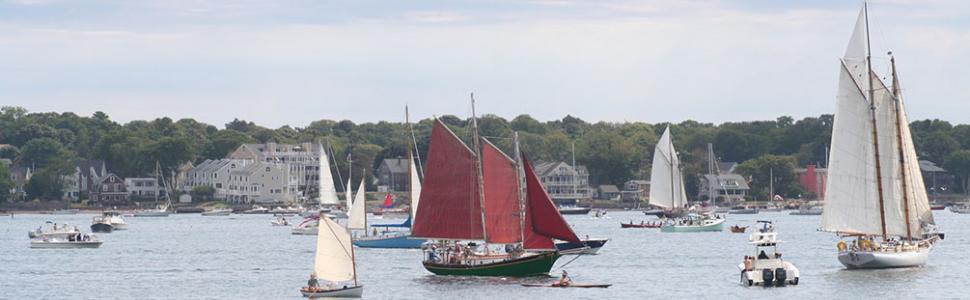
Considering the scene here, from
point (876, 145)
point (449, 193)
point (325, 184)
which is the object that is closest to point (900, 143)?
point (876, 145)

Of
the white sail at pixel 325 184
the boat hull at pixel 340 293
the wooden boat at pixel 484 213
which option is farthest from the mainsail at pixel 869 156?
the white sail at pixel 325 184

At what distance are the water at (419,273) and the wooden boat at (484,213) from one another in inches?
38.4

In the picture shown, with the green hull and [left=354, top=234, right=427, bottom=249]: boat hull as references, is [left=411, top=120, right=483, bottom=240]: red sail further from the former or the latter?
[left=354, top=234, right=427, bottom=249]: boat hull

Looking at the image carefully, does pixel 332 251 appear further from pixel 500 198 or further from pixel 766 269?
pixel 766 269

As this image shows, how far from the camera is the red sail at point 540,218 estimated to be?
7519 centimetres

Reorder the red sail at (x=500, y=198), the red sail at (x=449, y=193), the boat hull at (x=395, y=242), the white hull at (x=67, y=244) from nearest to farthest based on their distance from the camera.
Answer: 1. the red sail at (x=500, y=198)
2. the red sail at (x=449, y=193)
3. the boat hull at (x=395, y=242)
4. the white hull at (x=67, y=244)

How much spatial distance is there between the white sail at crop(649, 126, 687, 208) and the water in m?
27.6

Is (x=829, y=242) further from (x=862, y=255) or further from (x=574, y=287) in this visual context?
(x=574, y=287)

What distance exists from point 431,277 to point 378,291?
22.6 ft

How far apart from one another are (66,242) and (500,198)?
176ft

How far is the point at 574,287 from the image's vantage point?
243 ft

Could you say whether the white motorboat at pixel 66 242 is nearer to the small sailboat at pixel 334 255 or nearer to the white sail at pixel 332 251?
the small sailboat at pixel 334 255

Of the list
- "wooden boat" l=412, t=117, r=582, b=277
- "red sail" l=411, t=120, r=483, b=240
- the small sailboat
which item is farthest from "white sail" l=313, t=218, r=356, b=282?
"red sail" l=411, t=120, r=483, b=240

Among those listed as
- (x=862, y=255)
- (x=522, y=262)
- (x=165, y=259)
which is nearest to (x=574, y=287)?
(x=522, y=262)
